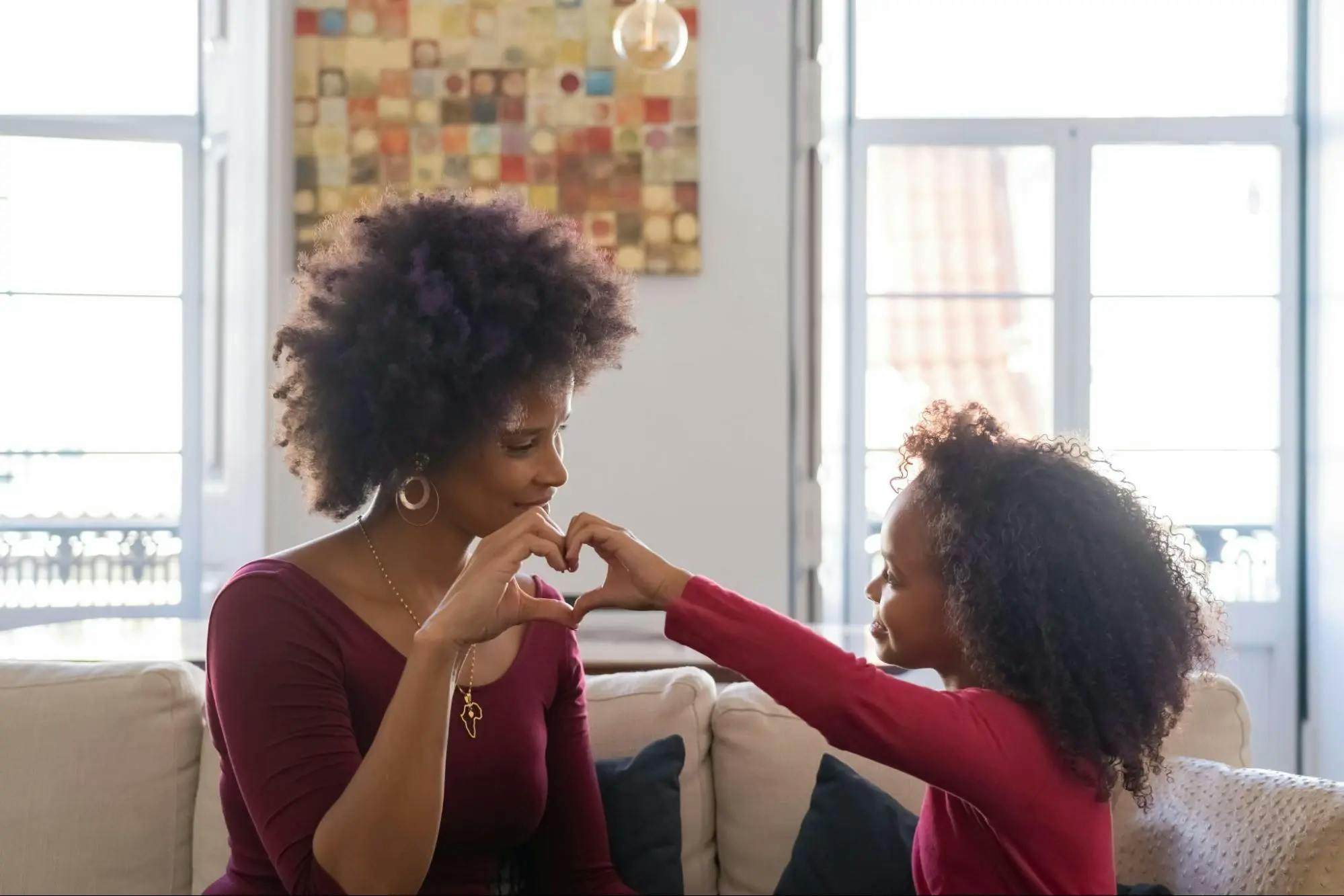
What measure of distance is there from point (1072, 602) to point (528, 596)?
592 millimetres

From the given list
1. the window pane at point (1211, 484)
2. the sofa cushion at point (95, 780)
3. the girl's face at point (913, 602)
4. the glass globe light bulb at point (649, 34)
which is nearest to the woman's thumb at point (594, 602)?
the girl's face at point (913, 602)

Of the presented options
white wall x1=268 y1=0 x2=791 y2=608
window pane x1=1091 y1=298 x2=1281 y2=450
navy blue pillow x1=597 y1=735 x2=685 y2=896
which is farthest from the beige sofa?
window pane x1=1091 y1=298 x2=1281 y2=450

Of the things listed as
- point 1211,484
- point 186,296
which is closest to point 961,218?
point 1211,484

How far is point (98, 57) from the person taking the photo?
4293 mm

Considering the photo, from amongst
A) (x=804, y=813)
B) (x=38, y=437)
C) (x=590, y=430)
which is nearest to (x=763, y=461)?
(x=590, y=430)

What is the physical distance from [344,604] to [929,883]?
0.77 metres

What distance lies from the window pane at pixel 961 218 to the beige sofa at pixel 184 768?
8.35ft

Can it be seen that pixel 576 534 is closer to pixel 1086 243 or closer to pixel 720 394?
pixel 720 394

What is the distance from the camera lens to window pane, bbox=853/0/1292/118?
4.49 metres

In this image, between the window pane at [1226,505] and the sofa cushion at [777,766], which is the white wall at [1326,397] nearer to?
the window pane at [1226,505]

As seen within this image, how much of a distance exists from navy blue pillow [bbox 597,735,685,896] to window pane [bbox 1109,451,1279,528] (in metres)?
2.90

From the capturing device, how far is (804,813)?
2111 mm

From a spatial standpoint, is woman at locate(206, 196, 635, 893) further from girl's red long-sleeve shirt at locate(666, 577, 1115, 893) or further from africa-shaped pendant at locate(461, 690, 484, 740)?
girl's red long-sleeve shirt at locate(666, 577, 1115, 893)

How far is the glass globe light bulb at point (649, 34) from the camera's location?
313 cm
